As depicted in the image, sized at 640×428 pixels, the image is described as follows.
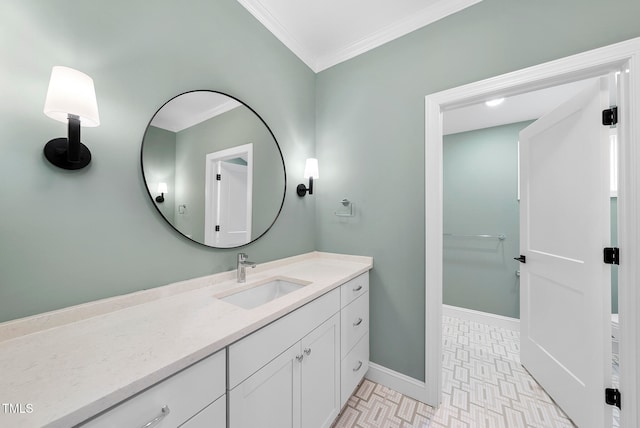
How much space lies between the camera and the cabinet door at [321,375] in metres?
1.11

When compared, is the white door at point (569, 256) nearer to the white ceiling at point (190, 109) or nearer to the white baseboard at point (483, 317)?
the white baseboard at point (483, 317)

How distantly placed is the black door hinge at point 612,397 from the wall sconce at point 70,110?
2.61 meters

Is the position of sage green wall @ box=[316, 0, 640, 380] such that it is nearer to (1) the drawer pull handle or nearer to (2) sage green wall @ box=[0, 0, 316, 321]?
(2) sage green wall @ box=[0, 0, 316, 321]

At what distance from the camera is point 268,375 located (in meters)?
0.91

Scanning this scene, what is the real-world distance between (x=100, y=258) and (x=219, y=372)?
69 centimetres

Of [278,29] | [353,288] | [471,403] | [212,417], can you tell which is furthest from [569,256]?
[278,29]

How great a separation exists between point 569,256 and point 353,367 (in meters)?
1.55

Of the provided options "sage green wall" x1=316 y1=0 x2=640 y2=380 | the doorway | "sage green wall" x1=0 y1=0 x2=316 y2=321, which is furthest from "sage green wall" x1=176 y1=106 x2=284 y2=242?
the doorway

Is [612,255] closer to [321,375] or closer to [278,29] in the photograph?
[321,375]

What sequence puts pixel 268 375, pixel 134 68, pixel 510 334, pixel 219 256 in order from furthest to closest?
pixel 510 334, pixel 219 256, pixel 134 68, pixel 268 375

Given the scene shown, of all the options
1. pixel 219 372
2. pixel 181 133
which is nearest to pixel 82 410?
pixel 219 372

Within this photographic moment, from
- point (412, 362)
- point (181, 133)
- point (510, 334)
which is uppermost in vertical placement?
point (181, 133)

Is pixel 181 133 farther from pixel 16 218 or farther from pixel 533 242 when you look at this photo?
pixel 533 242

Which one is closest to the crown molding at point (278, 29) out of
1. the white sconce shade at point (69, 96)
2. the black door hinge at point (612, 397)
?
the white sconce shade at point (69, 96)
